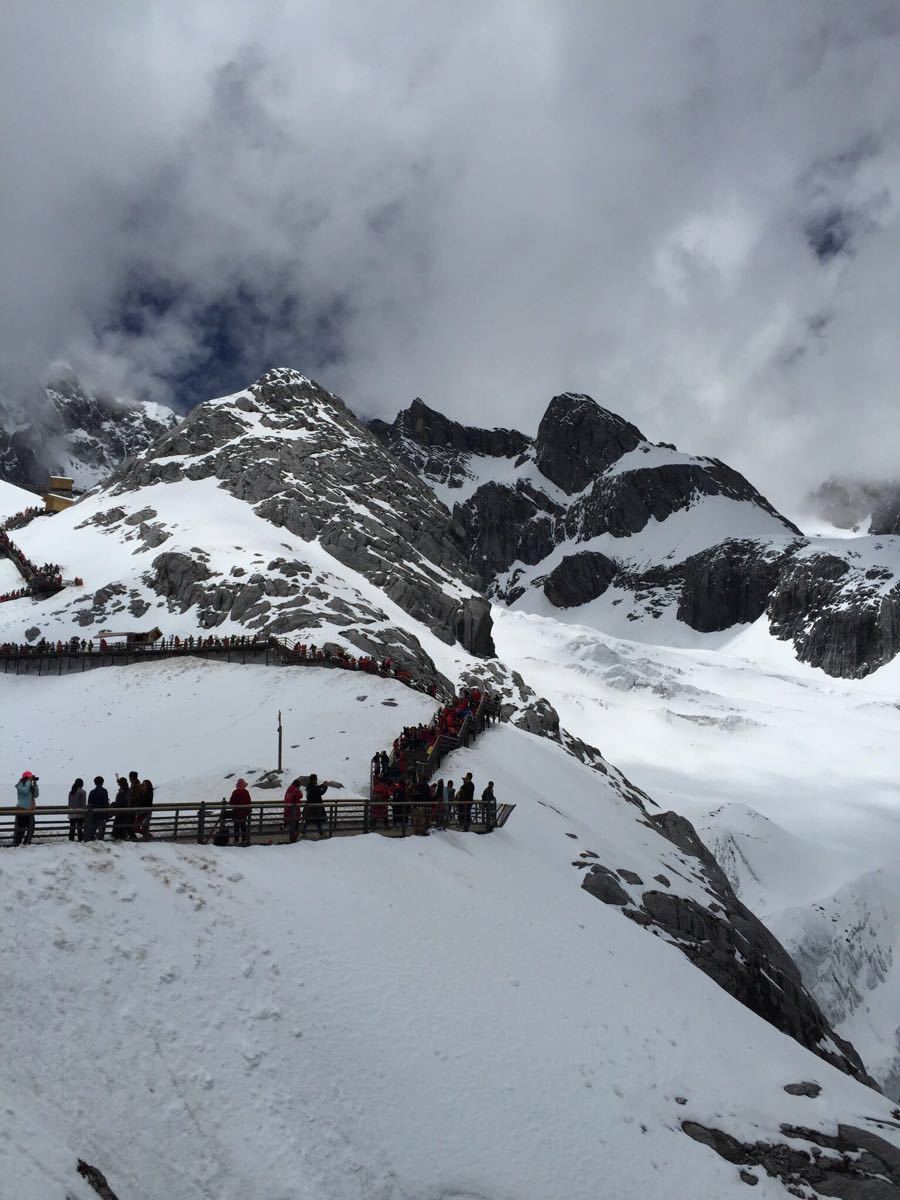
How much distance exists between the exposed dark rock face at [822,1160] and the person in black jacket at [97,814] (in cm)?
1026

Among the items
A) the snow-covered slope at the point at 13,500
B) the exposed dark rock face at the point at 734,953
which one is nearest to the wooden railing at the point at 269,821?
the exposed dark rock face at the point at 734,953

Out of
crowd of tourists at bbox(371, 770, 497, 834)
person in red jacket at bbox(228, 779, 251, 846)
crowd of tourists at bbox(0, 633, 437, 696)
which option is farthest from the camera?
crowd of tourists at bbox(0, 633, 437, 696)

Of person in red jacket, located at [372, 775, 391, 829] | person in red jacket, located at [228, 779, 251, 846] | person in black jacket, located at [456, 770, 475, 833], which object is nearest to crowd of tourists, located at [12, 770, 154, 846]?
person in red jacket, located at [228, 779, 251, 846]

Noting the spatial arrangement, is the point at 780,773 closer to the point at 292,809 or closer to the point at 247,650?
the point at 247,650

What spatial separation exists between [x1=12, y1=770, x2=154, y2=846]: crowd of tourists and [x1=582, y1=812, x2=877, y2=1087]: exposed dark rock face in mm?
11300

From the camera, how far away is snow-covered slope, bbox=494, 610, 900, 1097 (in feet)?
149

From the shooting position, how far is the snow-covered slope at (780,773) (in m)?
45.3

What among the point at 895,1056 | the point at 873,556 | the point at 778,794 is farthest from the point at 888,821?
the point at 873,556

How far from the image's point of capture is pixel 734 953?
21.1m

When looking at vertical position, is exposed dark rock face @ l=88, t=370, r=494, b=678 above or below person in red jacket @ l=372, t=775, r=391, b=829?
above

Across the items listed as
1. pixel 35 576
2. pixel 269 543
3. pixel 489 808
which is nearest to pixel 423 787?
pixel 489 808

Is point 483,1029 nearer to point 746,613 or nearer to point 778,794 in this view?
point 778,794

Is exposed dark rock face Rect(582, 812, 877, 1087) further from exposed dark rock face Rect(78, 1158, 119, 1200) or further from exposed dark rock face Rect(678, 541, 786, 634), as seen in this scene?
exposed dark rock face Rect(678, 541, 786, 634)

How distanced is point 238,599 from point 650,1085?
47553 mm
